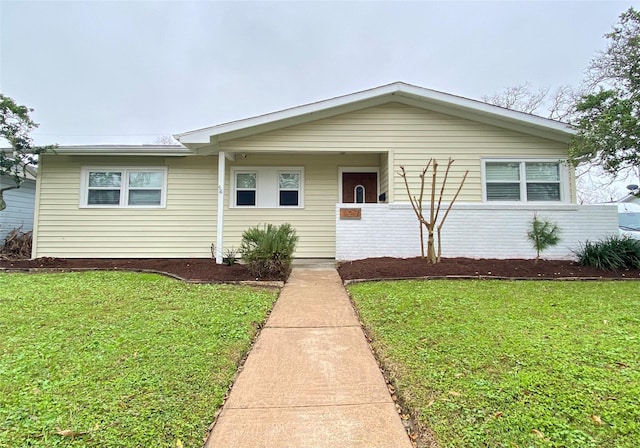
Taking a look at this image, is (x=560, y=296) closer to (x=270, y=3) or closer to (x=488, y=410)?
(x=488, y=410)

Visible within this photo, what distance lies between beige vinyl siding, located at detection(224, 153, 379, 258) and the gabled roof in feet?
4.72

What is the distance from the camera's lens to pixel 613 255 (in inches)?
283

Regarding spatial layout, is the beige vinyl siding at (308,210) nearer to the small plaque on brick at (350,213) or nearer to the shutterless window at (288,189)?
the shutterless window at (288,189)

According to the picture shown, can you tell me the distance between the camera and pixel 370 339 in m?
3.56

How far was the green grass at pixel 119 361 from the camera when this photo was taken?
1955mm

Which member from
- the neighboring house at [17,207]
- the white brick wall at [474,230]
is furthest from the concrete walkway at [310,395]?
the neighboring house at [17,207]

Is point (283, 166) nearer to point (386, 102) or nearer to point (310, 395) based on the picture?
point (386, 102)

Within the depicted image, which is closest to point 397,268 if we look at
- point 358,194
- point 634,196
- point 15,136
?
point 358,194

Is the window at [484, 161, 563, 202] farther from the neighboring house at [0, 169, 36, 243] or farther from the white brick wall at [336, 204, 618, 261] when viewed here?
the neighboring house at [0, 169, 36, 243]

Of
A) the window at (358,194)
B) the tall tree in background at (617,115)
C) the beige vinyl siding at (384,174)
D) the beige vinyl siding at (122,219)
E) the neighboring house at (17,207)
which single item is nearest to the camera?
the tall tree in background at (617,115)

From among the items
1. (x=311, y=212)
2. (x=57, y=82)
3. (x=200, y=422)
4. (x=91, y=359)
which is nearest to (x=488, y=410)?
(x=200, y=422)

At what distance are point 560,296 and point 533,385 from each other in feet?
11.4

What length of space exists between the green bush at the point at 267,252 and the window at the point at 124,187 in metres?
4.52

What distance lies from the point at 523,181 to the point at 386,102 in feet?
13.6
